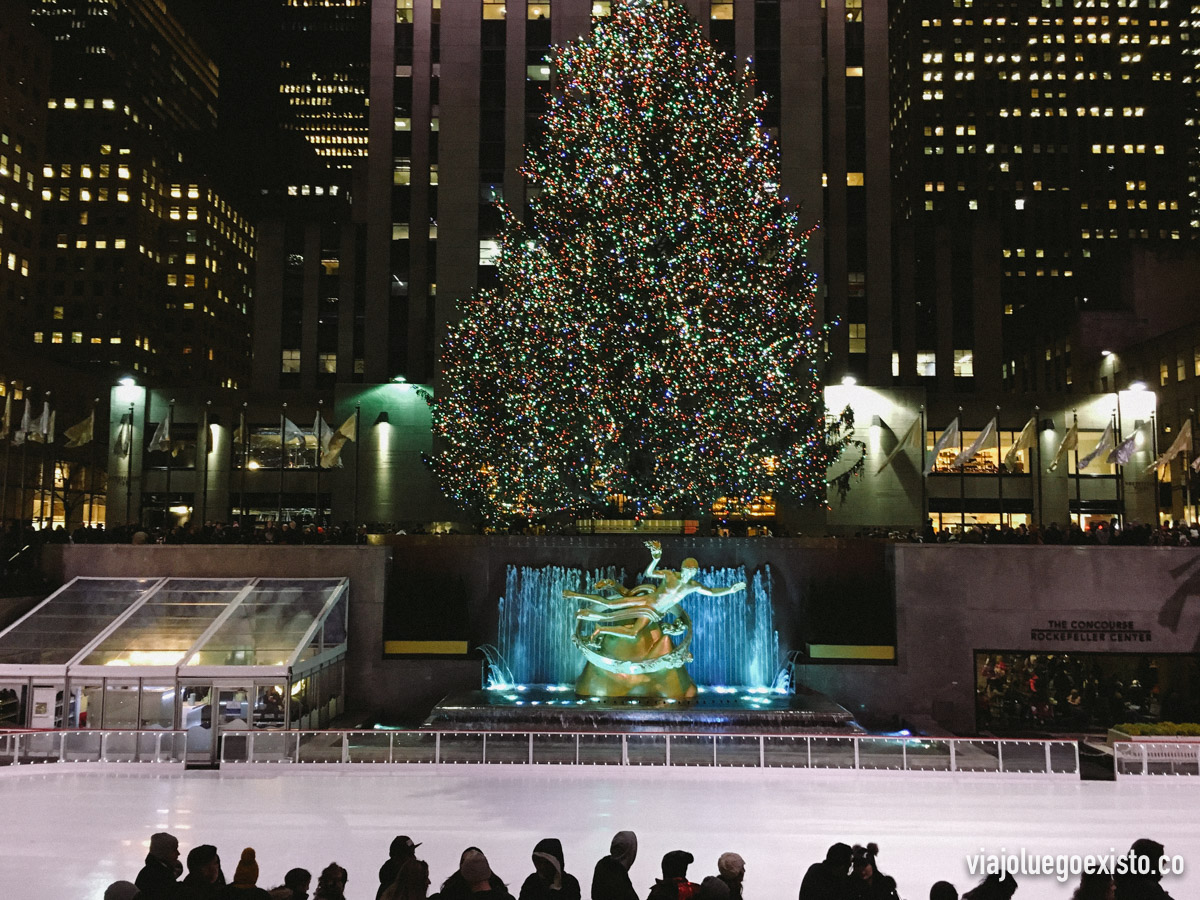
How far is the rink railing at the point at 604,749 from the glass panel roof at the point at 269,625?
142 inches

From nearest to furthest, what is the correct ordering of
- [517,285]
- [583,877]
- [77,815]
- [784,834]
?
[583,877], [784,834], [77,815], [517,285]

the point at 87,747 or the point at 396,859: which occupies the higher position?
the point at 396,859

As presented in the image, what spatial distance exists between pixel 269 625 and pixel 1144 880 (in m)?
18.6

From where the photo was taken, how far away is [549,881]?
616cm

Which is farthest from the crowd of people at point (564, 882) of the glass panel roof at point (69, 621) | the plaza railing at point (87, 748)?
the glass panel roof at point (69, 621)

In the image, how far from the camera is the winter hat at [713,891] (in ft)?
19.3

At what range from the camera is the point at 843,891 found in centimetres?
625

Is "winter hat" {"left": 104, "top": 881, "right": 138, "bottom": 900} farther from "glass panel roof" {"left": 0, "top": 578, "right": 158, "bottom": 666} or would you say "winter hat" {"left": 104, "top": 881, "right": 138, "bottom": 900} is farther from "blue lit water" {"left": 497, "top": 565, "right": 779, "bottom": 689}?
"blue lit water" {"left": 497, "top": 565, "right": 779, "bottom": 689}

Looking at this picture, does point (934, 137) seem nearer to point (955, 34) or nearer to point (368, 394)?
point (955, 34)

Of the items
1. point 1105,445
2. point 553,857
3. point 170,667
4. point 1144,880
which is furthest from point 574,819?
point 1105,445

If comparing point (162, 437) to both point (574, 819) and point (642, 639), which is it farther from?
point (574, 819)

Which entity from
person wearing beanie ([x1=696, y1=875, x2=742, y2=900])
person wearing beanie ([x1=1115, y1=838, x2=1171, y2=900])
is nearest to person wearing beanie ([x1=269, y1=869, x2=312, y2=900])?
person wearing beanie ([x1=696, y1=875, x2=742, y2=900])

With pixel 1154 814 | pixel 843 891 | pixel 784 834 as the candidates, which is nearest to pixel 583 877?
pixel 784 834

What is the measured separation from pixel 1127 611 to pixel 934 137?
337ft
